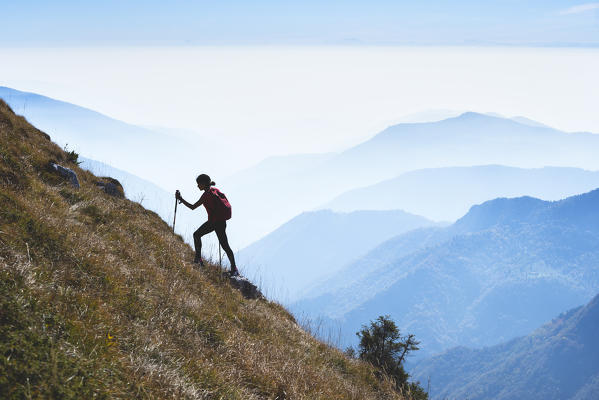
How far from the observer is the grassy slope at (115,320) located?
3.63 m

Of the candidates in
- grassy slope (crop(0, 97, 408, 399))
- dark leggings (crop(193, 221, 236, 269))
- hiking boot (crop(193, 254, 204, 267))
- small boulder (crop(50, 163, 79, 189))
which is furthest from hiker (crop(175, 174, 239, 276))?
small boulder (crop(50, 163, 79, 189))

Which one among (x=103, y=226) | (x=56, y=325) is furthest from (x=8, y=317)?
(x=103, y=226)

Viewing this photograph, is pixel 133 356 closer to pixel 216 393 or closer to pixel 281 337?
pixel 216 393

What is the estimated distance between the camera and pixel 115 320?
17.1 ft

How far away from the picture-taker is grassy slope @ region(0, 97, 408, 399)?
3632 mm

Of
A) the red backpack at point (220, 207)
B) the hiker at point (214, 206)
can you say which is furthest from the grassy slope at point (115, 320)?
the red backpack at point (220, 207)

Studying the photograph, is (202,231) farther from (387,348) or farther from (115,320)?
(387,348)

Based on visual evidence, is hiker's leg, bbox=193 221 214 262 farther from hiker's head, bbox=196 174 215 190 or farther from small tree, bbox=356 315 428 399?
small tree, bbox=356 315 428 399

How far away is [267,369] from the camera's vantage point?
627 cm

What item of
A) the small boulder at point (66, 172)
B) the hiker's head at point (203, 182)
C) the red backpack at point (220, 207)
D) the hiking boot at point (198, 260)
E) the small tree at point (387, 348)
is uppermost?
the hiker's head at point (203, 182)

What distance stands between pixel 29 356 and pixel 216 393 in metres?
2.29

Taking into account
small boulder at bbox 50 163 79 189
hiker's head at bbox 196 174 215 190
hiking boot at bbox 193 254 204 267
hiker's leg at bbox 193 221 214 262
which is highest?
hiker's head at bbox 196 174 215 190

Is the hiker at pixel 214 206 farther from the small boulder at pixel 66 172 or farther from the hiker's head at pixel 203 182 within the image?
the small boulder at pixel 66 172

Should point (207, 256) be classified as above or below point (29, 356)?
above
